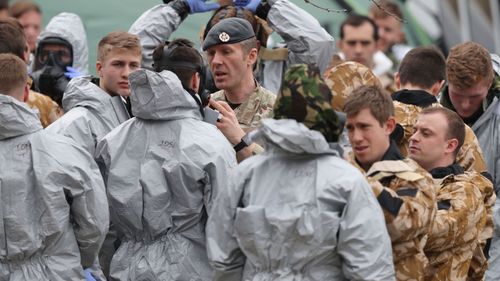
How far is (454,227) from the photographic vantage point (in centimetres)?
887

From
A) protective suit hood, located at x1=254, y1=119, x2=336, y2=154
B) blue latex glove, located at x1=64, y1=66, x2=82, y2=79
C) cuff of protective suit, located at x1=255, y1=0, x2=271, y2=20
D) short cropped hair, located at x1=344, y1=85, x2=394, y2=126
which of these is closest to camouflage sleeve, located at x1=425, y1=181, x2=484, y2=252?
short cropped hair, located at x1=344, y1=85, x2=394, y2=126

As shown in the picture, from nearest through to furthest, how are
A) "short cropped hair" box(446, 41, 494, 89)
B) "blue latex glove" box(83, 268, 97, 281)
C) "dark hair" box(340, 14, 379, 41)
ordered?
"blue latex glove" box(83, 268, 97, 281), "short cropped hair" box(446, 41, 494, 89), "dark hair" box(340, 14, 379, 41)

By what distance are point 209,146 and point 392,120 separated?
1.19 m

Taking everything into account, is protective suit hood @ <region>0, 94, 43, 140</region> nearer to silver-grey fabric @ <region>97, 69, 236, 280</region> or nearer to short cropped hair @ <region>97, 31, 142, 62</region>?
silver-grey fabric @ <region>97, 69, 236, 280</region>

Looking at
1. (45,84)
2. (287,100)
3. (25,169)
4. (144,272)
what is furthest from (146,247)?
(45,84)

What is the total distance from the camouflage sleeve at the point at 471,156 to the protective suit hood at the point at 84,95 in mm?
2393

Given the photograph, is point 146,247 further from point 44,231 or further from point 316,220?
point 316,220

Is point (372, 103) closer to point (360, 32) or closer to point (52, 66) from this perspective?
point (52, 66)

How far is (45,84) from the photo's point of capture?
1266cm

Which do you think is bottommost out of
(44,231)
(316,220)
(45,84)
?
(45,84)

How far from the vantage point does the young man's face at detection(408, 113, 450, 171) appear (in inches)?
369

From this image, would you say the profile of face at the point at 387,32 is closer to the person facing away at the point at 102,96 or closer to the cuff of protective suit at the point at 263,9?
the cuff of protective suit at the point at 263,9

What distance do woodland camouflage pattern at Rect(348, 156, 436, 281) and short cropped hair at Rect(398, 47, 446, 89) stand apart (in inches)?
92.7

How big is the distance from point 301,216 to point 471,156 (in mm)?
2511
